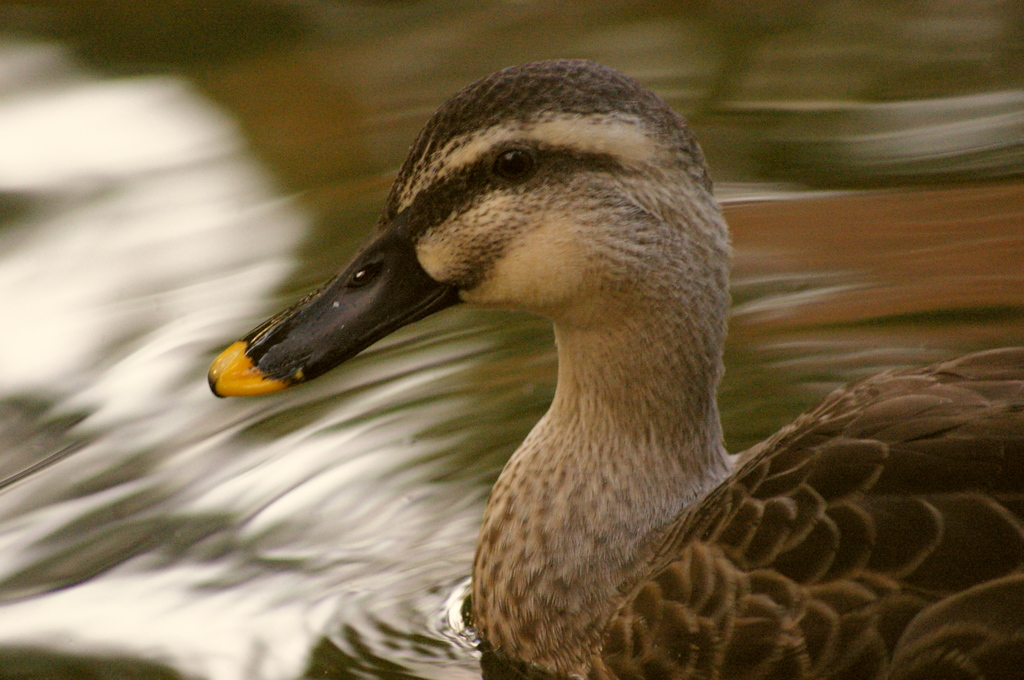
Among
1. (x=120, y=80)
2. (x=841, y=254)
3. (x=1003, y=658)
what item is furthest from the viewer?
(x=120, y=80)

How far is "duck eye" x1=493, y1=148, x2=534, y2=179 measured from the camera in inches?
117

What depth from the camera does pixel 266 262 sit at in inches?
207

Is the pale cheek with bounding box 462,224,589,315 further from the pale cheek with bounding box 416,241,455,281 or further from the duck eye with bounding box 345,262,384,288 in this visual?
the duck eye with bounding box 345,262,384,288

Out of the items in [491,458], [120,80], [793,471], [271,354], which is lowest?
[491,458]

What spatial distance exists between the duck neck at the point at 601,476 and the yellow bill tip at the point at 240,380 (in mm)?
649

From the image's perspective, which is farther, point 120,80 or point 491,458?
point 120,80

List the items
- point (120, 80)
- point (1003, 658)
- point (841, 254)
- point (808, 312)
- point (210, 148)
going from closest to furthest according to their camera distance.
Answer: point (1003, 658) < point (808, 312) < point (841, 254) < point (210, 148) < point (120, 80)

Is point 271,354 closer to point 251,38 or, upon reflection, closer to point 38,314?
point 38,314

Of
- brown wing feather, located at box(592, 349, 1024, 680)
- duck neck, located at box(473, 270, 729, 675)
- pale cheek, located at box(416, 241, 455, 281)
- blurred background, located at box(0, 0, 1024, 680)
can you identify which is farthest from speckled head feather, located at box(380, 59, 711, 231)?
blurred background, located at box(0, 0, 1024, 680)

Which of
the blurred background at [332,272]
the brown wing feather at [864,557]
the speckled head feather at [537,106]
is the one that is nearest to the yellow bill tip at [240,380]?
the speckled head feather at [537,106]

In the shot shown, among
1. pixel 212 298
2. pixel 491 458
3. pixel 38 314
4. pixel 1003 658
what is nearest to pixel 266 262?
pixel 212 298

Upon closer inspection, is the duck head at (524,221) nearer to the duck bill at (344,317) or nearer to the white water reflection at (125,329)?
the duck bill at (344,317)

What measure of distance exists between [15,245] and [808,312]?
2.84 m

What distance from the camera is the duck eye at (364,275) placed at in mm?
3100
